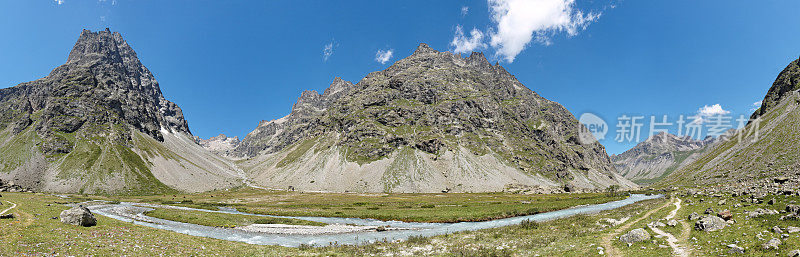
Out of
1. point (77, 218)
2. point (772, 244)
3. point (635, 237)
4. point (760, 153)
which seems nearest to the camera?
point (772, 244)

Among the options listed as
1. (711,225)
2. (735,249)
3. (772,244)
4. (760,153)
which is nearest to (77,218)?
(735,249)

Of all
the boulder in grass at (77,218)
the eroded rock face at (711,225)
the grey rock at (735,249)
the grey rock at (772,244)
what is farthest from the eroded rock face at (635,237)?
the boulder in grass at (77,218)

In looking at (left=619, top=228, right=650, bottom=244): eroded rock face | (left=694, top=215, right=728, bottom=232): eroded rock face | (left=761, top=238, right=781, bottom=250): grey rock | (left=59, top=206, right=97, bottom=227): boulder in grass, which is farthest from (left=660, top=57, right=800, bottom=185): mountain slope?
(left=59, top=206, right=97, bottom=227): boulder in grass

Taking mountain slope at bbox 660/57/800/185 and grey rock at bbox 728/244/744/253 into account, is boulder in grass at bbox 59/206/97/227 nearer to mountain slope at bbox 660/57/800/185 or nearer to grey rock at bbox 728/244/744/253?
grey rock at bbox 728/244/744/253

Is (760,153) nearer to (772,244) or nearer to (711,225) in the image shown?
(711,225)

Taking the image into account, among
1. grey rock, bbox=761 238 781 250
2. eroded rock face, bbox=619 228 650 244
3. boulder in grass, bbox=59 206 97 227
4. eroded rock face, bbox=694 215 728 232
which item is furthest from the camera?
boulder in grass, bbox=59 206 97 227

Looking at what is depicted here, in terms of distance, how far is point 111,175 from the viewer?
595ft

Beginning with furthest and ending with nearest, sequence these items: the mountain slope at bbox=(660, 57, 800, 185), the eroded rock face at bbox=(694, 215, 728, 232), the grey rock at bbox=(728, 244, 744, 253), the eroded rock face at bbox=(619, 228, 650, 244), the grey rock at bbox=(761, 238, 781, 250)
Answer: the mountain slope at bbox=(660, 57, 800, 185) < the eroded rock face at bbox=(619, 228, 650, 244) < the eroded rock face at bbox=(694, 215, 728, 232) < the grey rock at bbox=(728, 244, 744, 253) < the grey rock at bbox=(761, 238, 781, 250)

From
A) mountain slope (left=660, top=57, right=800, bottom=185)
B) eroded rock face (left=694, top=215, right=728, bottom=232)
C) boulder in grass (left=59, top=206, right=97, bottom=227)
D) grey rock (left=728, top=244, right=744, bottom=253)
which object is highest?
mountain slope (left=660, top=57, right=800, bottom=185)

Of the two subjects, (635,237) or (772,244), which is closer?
(772,244)

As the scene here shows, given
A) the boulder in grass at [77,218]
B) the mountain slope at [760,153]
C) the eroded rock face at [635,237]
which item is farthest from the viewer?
the mountain slope at [760,153]

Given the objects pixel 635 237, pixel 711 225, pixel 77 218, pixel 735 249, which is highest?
pixel 711 225

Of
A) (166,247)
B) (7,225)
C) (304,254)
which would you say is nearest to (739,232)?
(304,254)

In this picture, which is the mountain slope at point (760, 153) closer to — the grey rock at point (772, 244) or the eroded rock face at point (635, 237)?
the eroded rock face at point (635, 237)
